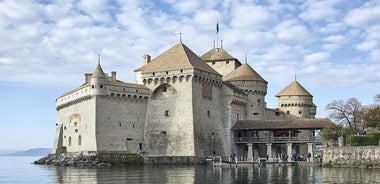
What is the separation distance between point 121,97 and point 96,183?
28.0 m

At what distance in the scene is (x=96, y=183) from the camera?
1246 inches

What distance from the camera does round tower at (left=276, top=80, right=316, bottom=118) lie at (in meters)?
80.2

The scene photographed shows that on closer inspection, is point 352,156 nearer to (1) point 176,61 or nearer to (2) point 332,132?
(2) point 332,132

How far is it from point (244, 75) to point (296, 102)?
37.7 feet

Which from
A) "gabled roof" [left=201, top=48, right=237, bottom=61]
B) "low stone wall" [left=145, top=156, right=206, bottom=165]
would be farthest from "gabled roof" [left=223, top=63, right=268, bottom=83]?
"low stone wall" [left=145, top=156, right=206, bottom=165]

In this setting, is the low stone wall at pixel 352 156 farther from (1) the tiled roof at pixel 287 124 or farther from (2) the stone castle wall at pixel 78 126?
(2) the stone castle wall at pixel 78 126

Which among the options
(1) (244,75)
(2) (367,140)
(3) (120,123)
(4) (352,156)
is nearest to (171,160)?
(3) (120,123)

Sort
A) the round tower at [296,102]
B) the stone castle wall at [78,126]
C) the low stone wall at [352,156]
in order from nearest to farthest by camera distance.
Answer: the low stone wall at [352,156]
the stone castle wall at [78,126]
the round tower at [296,102]

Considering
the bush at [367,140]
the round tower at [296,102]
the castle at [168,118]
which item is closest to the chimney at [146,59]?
the castle at [168,118]

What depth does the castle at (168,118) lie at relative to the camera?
58.2m

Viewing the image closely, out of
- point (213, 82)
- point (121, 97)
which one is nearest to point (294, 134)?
point (213, 82)

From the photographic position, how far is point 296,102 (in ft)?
263

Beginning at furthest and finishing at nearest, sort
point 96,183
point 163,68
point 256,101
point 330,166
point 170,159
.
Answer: point 256,101
point 163,68
point 170,159
point 330,166
point 96,183

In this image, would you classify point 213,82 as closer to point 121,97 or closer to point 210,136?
point 210,136
